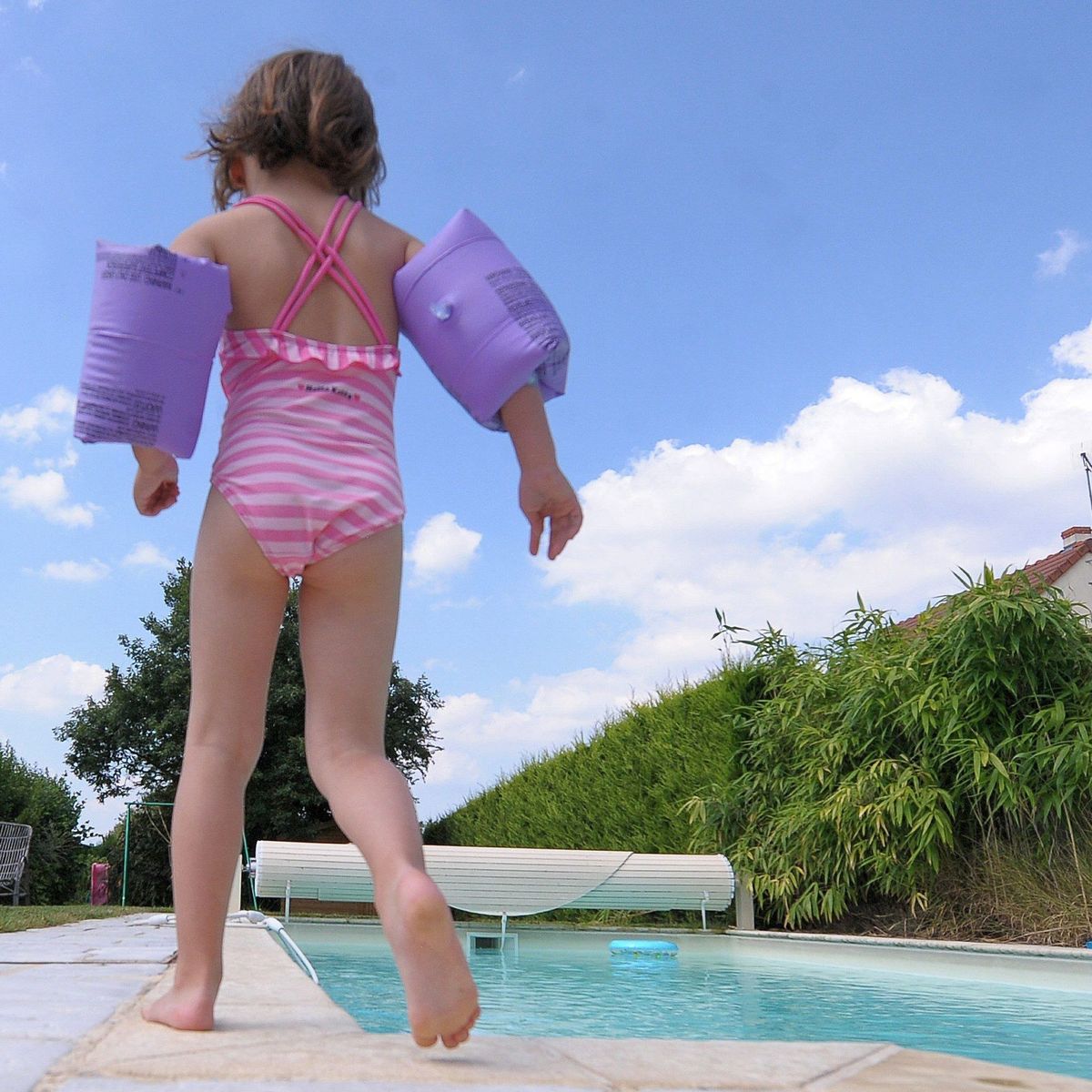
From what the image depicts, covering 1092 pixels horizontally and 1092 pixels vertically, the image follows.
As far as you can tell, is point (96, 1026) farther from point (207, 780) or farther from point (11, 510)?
point (11, 510)

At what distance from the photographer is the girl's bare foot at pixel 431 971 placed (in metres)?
1.32

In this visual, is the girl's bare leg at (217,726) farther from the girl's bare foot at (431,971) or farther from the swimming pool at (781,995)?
the swimming pool at (781,995)

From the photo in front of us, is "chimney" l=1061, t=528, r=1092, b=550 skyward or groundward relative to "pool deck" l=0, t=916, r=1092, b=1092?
skyward

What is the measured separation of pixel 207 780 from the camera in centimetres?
161

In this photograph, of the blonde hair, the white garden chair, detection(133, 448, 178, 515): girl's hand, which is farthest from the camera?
the white garden chair

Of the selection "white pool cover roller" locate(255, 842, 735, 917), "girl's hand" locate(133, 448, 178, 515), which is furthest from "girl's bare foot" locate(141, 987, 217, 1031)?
"white pool cover roller" locate(255, 842, 735, 917)

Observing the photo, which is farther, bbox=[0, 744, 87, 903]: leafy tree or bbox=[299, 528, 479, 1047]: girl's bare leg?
bbox=[0, 744, 87, 903]: leafy tree

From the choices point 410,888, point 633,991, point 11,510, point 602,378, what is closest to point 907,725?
point 633,991

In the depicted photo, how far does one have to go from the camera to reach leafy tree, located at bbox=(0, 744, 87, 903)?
14227 millimetres

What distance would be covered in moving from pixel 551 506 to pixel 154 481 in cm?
67

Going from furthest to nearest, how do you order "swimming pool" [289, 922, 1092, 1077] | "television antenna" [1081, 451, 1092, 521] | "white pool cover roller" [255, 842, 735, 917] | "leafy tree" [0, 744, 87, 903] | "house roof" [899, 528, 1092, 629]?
"television antenna" [1081, 451, 1092, 521], "leafy tree" [0, 744, 87, 903], "house roof" [899, 528, 1092, 629], "white pool cover roller" [255, 842, 735, 917], "swimming pool" [289, 922, 1092, 1077]

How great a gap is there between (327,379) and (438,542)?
222 inches

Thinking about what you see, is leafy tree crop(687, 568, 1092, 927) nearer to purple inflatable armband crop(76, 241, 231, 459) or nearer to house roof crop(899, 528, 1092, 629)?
purple inflatable armband crop(76, 241, 231, 459)

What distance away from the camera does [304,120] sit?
188 cm
